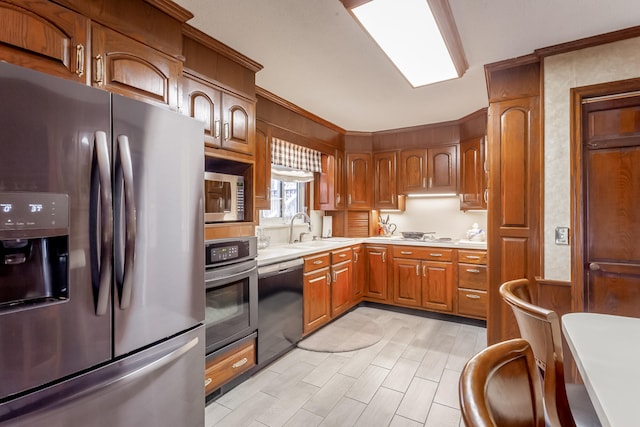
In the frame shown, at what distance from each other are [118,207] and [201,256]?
0.47 m

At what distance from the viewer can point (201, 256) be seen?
5.04 ft

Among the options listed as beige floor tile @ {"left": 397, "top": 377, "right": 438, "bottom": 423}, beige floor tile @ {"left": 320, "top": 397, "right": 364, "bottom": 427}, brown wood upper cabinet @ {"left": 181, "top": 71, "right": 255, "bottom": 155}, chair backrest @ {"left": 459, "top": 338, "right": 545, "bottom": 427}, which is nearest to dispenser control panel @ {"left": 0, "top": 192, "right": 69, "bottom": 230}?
brown wood upper cabinet @ {"left": 181, "top": 71, "right": 255, "bottom": 155}

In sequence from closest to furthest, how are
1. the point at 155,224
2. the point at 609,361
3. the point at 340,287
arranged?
the point at 609,361, the point at 155,224, the point at 340,287

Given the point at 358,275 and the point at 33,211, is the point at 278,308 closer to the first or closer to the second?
the point at 358,275

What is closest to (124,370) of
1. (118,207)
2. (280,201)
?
(118,207)

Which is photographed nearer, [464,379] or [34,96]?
[464,379]

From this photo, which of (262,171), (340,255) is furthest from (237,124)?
(340,255)

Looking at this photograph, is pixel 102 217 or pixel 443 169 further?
pixel 443 169

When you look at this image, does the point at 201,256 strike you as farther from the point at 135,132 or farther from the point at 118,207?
the point at 135,132

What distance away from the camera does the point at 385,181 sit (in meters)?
4.46

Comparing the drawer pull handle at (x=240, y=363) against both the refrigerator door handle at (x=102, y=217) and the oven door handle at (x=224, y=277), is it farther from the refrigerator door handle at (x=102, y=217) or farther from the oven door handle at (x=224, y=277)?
the refrigerator door handle at (x=102, y=217)

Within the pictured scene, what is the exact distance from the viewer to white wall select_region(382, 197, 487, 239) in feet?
13.7

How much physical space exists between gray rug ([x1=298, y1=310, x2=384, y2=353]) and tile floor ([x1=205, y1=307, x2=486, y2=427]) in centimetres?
9

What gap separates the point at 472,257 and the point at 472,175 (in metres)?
1.01
